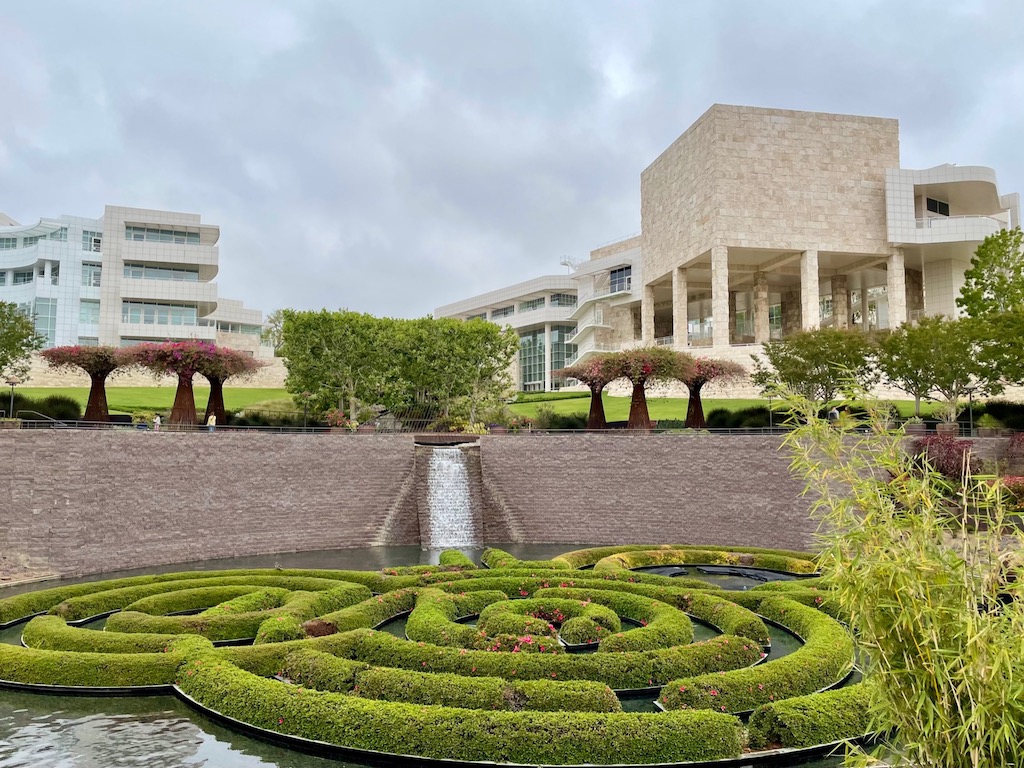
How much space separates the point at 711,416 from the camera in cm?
4762

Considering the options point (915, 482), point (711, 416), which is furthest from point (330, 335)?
point (915, 482)

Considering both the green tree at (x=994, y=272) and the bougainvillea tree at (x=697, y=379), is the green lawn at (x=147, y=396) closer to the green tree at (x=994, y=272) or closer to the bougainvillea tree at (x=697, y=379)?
the bougainvillea tree at (x=697, y=379)

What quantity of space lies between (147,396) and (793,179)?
54.8 meters

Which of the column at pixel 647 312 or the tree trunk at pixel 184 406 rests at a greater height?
the column at pixel 647 312

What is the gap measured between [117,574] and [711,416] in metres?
35.1

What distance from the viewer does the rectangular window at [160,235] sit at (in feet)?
241

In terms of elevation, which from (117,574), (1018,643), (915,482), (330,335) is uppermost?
(330,335)

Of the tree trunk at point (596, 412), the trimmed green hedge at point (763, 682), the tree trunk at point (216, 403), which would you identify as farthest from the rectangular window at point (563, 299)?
the trimmed green hedge at point (763, 682)

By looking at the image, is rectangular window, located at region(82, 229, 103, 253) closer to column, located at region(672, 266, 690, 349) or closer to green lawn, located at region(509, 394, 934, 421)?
green lawn, located at region(509, 394, 934, 421)

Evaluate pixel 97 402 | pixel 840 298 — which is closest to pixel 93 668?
pixel 97 402

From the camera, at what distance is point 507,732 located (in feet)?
33.8

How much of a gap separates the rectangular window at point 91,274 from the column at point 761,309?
67005mm

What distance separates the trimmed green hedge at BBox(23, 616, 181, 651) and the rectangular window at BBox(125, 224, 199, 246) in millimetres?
66615

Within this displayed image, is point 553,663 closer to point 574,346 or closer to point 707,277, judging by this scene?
point 707,277
